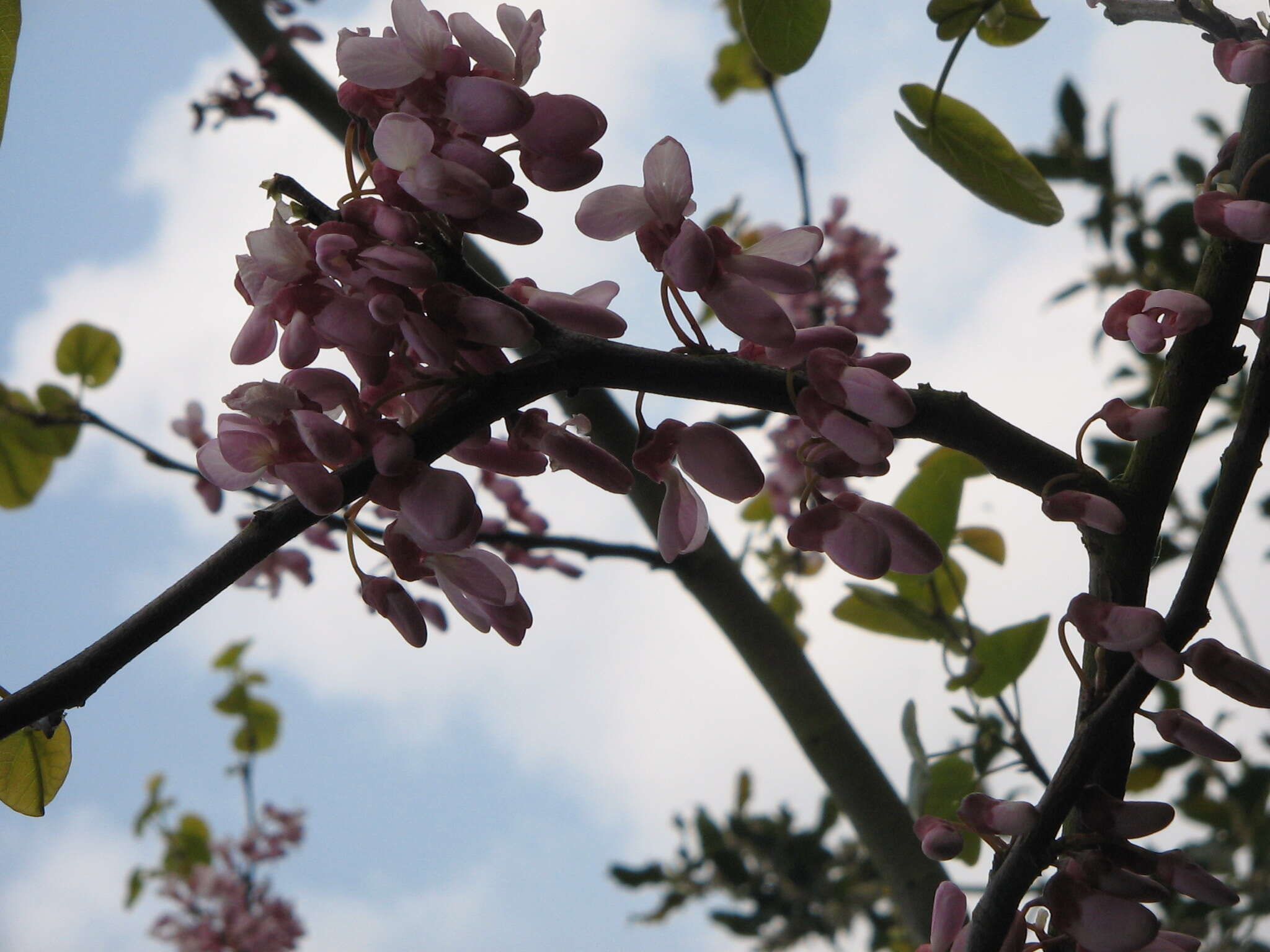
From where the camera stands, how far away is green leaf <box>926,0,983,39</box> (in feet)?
1.87

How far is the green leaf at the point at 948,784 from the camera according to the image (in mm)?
695

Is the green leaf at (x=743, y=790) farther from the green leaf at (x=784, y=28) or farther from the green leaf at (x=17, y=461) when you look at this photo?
the green leaf at (x=784, y=28)

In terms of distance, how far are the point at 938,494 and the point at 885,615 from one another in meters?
0.12

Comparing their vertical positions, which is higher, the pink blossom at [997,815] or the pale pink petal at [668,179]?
the pale pink petal at [668,179]

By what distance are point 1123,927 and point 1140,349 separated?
0.20 m

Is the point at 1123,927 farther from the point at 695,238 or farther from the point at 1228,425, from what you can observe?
the point at 1228,425

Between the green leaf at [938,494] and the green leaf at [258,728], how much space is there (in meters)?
1.63

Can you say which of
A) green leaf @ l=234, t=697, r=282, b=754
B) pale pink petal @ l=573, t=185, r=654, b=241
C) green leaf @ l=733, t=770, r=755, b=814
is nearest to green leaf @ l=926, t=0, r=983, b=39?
pale pink petal @ l=573, t=185, r=654, b=241


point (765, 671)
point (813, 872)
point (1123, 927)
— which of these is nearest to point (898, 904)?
point (765, 671)

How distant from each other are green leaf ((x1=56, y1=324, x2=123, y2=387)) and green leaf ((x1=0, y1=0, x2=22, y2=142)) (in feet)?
2.75

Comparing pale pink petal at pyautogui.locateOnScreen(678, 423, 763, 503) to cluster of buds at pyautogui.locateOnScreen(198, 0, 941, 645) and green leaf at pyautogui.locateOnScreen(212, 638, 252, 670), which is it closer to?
cluster of buds at pyautogui.locateOnScreen(198, 0, 941, 645)

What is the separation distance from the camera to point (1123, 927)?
0.33 meters

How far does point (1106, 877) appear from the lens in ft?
1.09

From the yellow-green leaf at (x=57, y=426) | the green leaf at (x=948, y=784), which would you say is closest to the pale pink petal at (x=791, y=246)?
the green leaf at (x=948, y=784)
